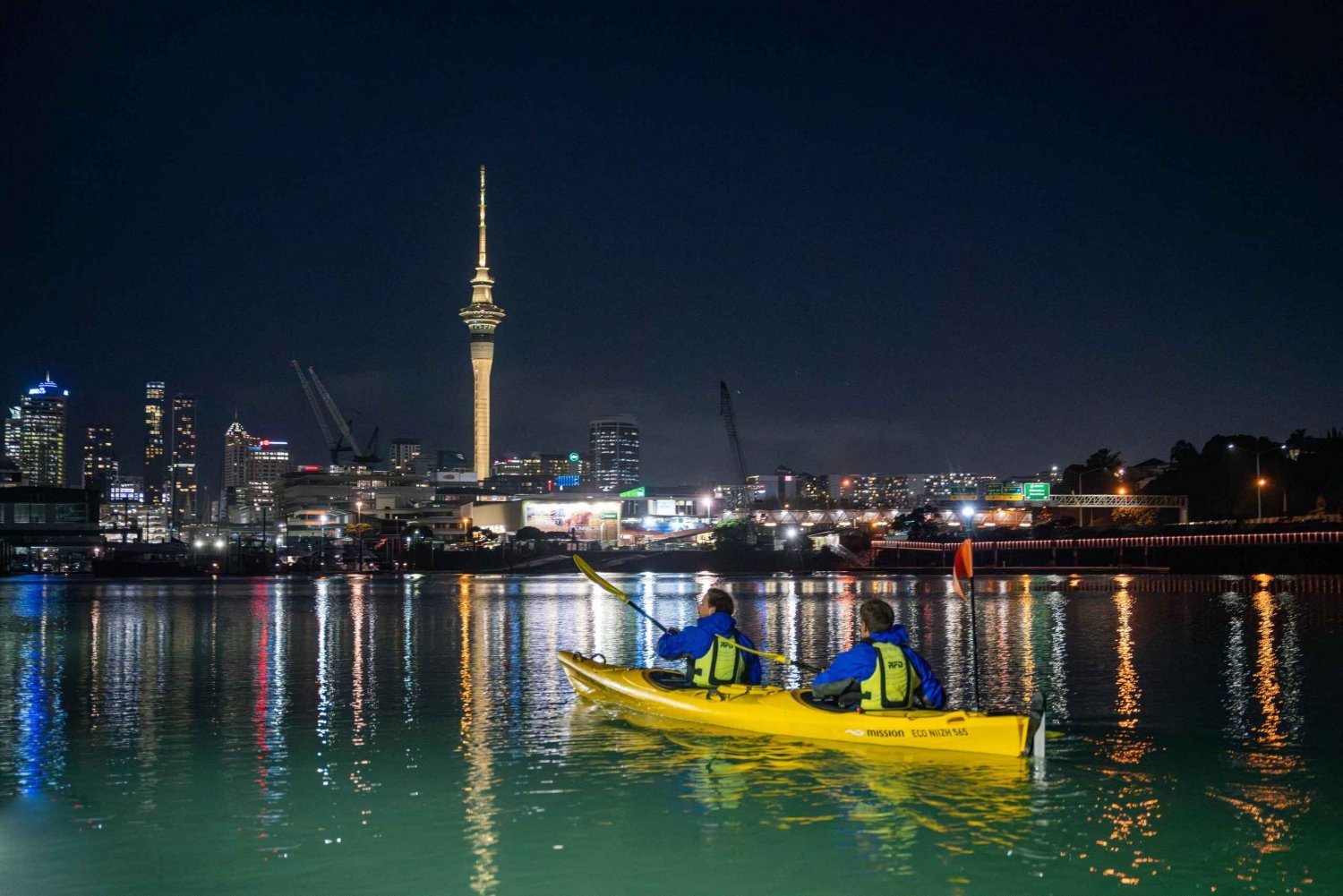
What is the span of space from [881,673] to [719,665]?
379cm

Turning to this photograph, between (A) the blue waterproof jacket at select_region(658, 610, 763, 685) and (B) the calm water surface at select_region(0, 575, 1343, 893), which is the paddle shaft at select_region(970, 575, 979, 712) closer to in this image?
(B) the calm water surface at select_region(0, 575, 1343, 893)

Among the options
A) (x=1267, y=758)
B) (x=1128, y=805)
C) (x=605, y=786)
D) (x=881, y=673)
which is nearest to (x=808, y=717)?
(x=881, y=673)

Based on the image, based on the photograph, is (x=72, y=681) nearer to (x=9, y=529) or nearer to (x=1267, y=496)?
(x=1267, y=496)

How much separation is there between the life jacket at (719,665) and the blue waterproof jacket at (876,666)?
8.42 feet

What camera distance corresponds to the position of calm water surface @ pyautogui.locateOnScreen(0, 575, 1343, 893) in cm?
1245

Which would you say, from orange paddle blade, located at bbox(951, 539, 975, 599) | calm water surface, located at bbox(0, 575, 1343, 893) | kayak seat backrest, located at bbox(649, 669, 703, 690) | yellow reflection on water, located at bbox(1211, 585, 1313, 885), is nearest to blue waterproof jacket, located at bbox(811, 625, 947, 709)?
calm water surface, located at bbox(0, 575, 1343, 893)

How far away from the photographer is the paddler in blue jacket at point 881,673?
55.5 ft

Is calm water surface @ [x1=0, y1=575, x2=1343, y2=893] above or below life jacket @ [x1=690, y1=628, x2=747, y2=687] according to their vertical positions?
below

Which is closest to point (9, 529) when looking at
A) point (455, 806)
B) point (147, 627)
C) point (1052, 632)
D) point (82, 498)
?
point (82, 498)

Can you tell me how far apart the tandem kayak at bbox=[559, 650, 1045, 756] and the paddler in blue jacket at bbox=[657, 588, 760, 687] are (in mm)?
351

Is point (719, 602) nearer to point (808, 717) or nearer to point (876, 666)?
point (808, 717)

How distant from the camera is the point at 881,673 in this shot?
56.4 ft

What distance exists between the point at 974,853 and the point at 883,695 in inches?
174

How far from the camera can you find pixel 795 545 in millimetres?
192000
